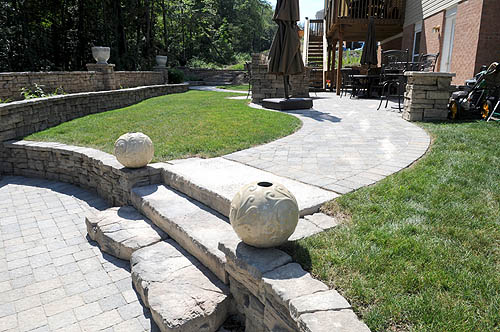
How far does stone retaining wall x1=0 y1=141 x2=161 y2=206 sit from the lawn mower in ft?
18.5

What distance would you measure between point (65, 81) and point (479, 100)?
988 cm

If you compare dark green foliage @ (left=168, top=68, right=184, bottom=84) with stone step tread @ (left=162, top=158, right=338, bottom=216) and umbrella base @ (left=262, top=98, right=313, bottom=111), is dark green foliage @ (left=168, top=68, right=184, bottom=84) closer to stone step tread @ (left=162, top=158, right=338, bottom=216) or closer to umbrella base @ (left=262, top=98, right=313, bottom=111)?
umbrella base @ (left=262, top=98, right=313, bottom=111)

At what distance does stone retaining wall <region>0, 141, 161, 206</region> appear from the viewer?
4328 millimetres

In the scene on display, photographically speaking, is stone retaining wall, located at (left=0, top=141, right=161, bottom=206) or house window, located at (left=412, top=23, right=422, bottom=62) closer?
stone retaining wall, located at (left=0, top=141, right=161, bottom=206)

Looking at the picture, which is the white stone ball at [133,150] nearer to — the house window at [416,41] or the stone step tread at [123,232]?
the stone step tread at [123,232]

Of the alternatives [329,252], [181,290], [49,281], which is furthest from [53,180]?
[329,252]

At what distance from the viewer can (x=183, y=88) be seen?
1562cm

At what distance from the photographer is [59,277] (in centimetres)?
320

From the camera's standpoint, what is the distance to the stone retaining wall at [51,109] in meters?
6.47

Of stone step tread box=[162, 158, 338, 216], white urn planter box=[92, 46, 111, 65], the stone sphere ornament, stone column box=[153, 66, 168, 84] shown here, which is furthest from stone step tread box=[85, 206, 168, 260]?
stone column box=[153, 66, 168, 84]

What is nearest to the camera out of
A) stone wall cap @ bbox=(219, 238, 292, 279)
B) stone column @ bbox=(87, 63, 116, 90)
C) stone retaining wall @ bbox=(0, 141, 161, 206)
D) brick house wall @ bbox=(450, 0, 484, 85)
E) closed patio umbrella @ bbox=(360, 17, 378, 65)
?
stone wall cap @ bbox=(219, 238, 292, 279)

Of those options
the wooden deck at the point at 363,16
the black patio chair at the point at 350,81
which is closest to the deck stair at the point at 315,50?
the black patio chair at the point at 350,81

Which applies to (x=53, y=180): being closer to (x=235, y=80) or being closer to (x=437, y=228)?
(x=437, y=228)

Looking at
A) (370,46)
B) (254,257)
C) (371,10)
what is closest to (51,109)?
(254,257)
